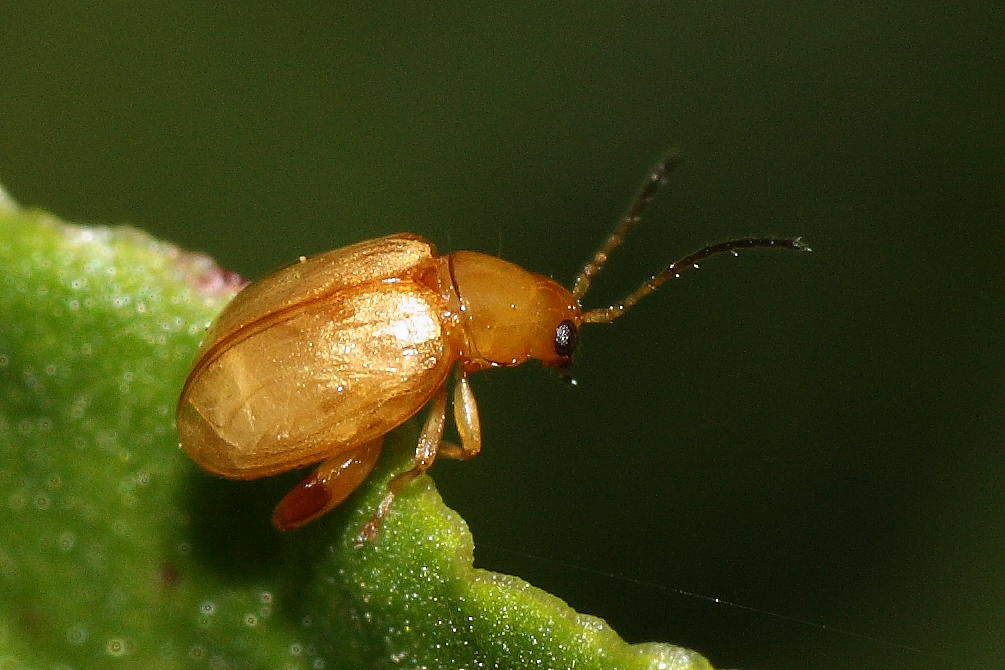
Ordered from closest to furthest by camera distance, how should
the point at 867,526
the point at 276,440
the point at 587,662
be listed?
the point at 587,662
the point at 276,440
the point at 867,526

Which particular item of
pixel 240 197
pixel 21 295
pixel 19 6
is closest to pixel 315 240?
pixel 240 197

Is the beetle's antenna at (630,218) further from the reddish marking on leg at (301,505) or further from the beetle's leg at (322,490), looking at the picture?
the reddish marking on leg at (301,505)

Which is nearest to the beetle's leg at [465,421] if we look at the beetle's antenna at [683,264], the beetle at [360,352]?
the beetle at [360,352]

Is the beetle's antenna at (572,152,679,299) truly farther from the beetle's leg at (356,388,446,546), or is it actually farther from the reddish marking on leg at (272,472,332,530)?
the reddish marking on leg at (272,472,332,530)

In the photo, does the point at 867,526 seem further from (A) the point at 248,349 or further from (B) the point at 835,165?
(A) the point at 248,349

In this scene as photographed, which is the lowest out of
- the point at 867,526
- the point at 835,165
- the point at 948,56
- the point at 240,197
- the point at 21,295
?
the point at 867,526

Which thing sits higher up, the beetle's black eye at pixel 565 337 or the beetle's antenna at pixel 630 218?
A: the beetle's antenna at pixel 630 218

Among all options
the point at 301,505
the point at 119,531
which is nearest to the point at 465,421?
the point at 301,505
